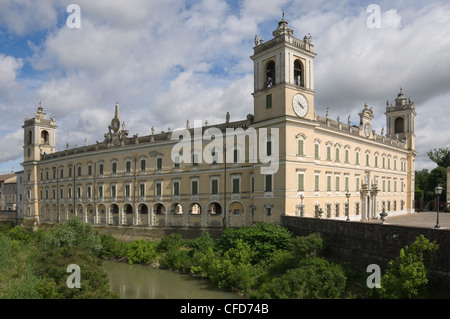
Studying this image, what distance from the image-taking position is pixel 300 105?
28422 mm

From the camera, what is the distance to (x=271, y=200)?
2795 centimetres

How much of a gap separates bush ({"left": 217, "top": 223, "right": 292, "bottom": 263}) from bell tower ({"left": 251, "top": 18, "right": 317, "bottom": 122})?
8.49 meters

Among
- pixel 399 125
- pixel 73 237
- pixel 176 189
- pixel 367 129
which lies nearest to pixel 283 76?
pixel 176 189

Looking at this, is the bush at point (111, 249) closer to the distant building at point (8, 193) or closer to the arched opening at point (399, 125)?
the arched opening at point (399, 125)

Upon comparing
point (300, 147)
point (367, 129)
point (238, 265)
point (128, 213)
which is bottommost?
point (238, 265)

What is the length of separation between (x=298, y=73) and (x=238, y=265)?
15.8 meters

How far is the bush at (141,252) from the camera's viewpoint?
1226 inches

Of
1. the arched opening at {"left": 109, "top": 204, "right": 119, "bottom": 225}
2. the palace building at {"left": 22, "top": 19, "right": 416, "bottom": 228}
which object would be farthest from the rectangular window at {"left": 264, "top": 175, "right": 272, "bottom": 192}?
the arched opening at {"left": 109, "top": 204, "right": 119, "bottom": 225}

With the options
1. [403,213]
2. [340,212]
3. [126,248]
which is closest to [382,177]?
[403,213]

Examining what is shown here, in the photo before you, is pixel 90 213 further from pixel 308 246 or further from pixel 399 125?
pixel 399 125

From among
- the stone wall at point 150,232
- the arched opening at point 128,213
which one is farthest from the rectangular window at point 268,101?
the arched opening at point 128,213

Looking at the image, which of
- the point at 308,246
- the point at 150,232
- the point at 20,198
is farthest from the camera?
the point at 20,198

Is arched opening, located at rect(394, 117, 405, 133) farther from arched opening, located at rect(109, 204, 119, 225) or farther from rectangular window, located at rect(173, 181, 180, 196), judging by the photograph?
arched opening, located at rect(109, 204, 119, 225)

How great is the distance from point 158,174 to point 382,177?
2520cm
